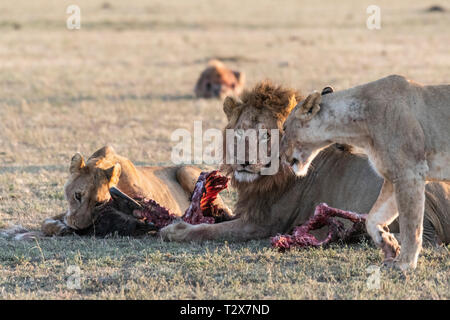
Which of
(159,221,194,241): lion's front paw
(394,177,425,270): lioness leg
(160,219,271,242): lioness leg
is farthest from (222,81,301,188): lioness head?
(394,177,425,270): lioness leg

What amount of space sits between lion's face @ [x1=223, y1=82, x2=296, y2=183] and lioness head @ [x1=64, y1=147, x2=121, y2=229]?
3.61 ft

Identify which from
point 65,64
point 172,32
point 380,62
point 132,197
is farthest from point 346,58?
point 132,197

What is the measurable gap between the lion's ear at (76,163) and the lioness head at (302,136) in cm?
182

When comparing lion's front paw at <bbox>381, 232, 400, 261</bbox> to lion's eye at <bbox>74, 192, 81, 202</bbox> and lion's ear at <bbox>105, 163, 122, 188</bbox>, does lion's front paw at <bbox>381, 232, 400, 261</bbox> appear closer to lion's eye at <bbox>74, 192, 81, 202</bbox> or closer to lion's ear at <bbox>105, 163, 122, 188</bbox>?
lion's ear at <bbox>105, 163, 122, 188</bbox>

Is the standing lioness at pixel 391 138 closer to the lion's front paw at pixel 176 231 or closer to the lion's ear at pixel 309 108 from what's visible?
the lion's ear at pixel 309 108

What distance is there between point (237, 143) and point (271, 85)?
21.3 inches

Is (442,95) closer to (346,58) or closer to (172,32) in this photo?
(346,58)

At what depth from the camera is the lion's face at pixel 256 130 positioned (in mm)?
6121

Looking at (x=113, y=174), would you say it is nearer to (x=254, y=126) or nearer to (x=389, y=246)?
(x=254, y=126)

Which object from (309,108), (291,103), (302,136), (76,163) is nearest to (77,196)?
(76,163)

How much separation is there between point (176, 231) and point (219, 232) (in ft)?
1.15

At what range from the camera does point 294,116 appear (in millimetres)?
5605

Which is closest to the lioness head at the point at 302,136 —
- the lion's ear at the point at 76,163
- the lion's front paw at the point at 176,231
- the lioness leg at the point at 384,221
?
the lioness leg at the point at 384,221

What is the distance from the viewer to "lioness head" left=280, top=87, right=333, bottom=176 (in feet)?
18.1
